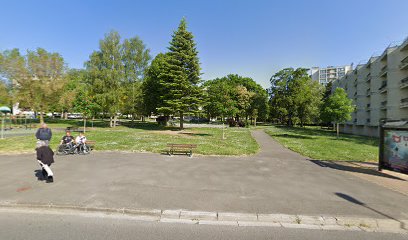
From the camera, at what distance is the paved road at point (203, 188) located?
5.37 m

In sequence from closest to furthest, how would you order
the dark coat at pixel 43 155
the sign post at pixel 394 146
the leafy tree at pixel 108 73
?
1. the dark coat at pixel 43 155
2. the sign post at pixel 394 146
3. the leafy tree at pixel 108 73

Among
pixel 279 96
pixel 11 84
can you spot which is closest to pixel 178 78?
pixel 11 84

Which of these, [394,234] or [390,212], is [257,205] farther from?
[390,212]

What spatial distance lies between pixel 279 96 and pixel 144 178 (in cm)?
4995

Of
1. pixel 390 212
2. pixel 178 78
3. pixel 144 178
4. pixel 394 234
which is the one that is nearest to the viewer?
pixel 394 234

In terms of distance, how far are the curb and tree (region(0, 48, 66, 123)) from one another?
3148 centimetres

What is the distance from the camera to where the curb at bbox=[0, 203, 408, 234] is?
4660 millimetres

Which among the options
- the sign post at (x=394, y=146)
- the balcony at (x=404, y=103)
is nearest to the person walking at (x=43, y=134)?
the sign post at (x=394, y=146)

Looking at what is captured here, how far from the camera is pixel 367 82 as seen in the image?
38.8 metres

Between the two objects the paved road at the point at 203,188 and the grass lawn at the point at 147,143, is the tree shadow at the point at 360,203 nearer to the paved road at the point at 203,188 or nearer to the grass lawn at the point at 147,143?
the paved road at the point at 203,188

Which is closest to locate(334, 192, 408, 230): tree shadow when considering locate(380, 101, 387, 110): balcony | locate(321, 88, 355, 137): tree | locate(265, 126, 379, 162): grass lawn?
locate(265, 126, 379, 162): grass lawn

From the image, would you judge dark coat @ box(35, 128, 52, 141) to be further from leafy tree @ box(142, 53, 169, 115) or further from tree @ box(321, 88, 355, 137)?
A: tree @ box(321, 88, 355, 137)

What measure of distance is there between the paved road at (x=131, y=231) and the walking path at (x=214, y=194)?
0.31 m

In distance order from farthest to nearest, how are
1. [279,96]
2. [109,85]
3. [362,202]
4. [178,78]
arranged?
[279,96]
[109,85]
[178,78]
[362,202]
